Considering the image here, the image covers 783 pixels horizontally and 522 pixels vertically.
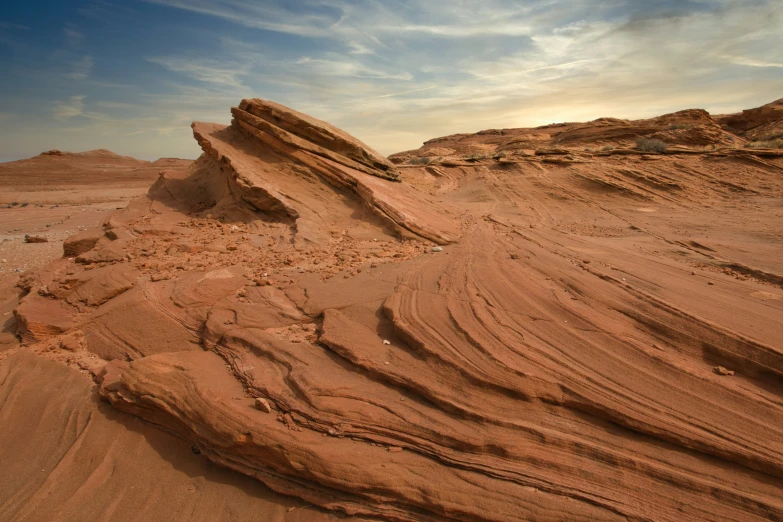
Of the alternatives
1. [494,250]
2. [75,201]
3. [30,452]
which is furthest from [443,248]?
[75,201]

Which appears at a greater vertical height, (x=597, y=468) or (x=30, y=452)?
(x=597, y=468)

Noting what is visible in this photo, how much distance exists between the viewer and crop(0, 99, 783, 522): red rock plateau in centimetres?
255

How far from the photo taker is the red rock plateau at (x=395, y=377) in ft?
8.38

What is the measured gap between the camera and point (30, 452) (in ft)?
11.7

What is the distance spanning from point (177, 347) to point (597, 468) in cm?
379

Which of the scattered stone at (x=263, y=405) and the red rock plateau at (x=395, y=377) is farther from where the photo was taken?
the scattered stone at (x=263, y=405)

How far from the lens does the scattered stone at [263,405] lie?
3.09 metres

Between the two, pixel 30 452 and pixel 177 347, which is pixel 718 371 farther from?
pixel 30 452

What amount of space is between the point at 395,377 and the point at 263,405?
1.01m

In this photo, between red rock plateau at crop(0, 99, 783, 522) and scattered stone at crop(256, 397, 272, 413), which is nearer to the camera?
red rock plateau at crop(0, 99, 783, 522)

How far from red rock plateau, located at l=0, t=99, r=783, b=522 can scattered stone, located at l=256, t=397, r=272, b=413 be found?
0.7 inches

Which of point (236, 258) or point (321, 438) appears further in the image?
point (236, 258)

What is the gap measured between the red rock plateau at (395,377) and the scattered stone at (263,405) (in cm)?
2

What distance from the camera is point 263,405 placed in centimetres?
311
